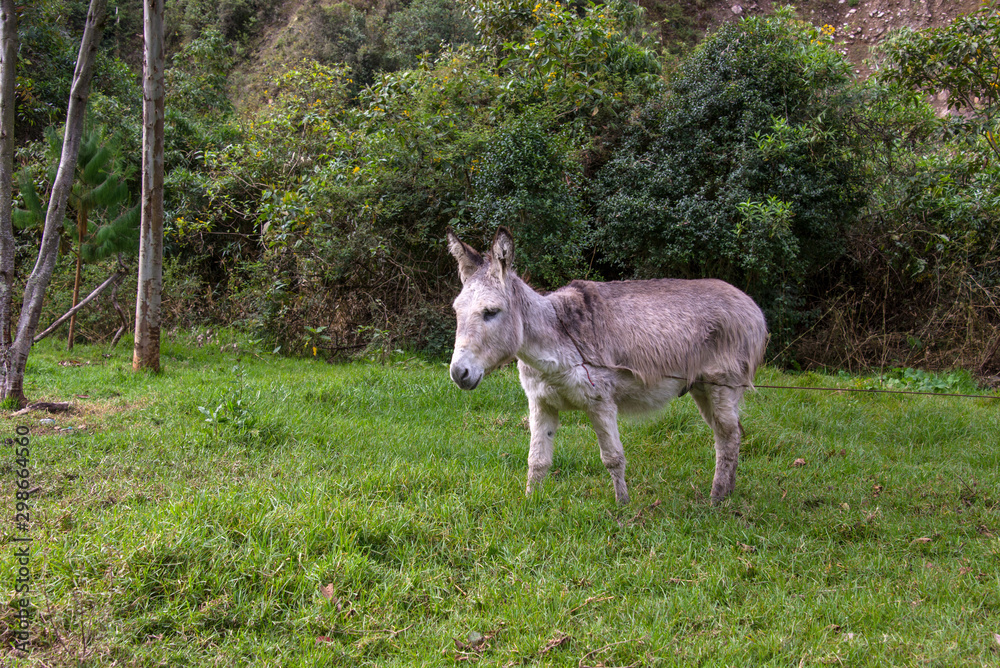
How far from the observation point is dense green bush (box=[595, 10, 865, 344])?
9.50 m

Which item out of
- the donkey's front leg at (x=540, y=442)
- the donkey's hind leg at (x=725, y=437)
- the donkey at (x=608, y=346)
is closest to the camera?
the donkey at (x=608, y=346)

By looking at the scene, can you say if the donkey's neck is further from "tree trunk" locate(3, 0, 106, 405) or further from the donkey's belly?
"tree trunk" locate(3, 0, 106, 405)

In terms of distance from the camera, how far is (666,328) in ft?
15.7

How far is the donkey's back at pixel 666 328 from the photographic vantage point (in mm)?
4656

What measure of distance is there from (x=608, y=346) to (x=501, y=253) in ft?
3.75

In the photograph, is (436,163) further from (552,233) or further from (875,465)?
(875,465)

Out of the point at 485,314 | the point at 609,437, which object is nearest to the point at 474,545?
the point at 609,437

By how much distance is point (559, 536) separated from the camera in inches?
157

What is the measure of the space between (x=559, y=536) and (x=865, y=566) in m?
1.86

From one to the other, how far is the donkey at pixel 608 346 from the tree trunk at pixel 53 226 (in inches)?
179

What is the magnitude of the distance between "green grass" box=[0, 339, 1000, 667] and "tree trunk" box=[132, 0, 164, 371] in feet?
5.28

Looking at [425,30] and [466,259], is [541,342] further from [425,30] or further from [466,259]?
[425,30]
